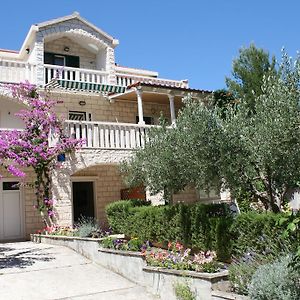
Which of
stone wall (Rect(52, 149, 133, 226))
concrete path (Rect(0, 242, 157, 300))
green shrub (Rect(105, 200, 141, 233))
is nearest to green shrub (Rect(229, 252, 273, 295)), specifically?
concrete path (Rect(0, 242, 157, 300))

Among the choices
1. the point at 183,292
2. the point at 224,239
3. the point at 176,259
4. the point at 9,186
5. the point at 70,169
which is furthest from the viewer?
the point at 9,186

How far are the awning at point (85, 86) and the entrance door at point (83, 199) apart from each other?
4.66 metres

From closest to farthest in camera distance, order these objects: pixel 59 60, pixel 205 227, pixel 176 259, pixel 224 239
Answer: pixel 176 259 < pixel 224 239 < pixel 205 227 < pixel 59 60

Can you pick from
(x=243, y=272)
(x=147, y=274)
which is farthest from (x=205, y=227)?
(x=243, y=272)

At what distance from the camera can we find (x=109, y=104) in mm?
21906

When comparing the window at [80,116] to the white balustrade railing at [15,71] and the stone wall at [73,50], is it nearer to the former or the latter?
the white balustrade railing at [15,71]

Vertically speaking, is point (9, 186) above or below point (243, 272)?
above

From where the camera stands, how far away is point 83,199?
20578 mm

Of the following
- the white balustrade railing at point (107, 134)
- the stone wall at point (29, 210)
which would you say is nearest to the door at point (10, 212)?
the stone wall at point (29, 210)

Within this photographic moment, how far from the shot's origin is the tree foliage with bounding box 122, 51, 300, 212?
8.68 m

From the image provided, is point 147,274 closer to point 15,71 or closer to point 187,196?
point 187,196

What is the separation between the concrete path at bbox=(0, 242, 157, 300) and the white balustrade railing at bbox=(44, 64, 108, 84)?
951cm

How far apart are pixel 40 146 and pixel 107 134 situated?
313 cm

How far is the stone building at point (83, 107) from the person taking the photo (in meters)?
17.9
